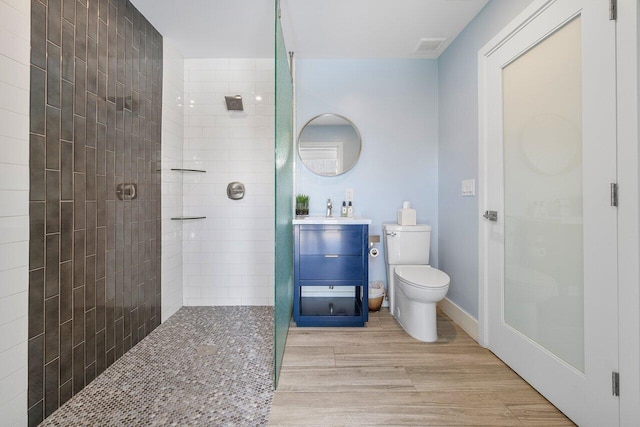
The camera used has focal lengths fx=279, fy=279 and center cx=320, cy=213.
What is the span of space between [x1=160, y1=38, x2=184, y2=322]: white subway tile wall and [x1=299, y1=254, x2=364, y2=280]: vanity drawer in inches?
47.6

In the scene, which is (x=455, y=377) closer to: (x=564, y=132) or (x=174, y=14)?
(x=564, y=132)

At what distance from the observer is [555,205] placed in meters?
1.39

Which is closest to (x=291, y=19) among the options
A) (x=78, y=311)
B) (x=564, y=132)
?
(x=564, y=132)

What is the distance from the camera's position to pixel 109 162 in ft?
5.59

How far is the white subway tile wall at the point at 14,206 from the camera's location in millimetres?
1121

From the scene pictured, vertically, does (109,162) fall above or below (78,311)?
above

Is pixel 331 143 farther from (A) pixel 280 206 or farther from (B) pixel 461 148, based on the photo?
(A) pixel 280 206

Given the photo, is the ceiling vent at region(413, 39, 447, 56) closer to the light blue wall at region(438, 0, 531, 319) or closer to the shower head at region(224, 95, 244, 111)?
the light blue wall at region(438, 0, 531, 319)

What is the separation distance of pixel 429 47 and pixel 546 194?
1.74 metres

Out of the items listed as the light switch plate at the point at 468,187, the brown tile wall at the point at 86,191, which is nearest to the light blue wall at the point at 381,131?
the light switch plate at the point at 468,187

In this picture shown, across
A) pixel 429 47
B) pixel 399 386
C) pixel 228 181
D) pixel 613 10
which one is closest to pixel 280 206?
pixel 399 386

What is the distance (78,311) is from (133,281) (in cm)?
49

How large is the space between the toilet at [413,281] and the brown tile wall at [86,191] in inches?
76.9

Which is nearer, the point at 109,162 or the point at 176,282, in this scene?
the point at 109,162
